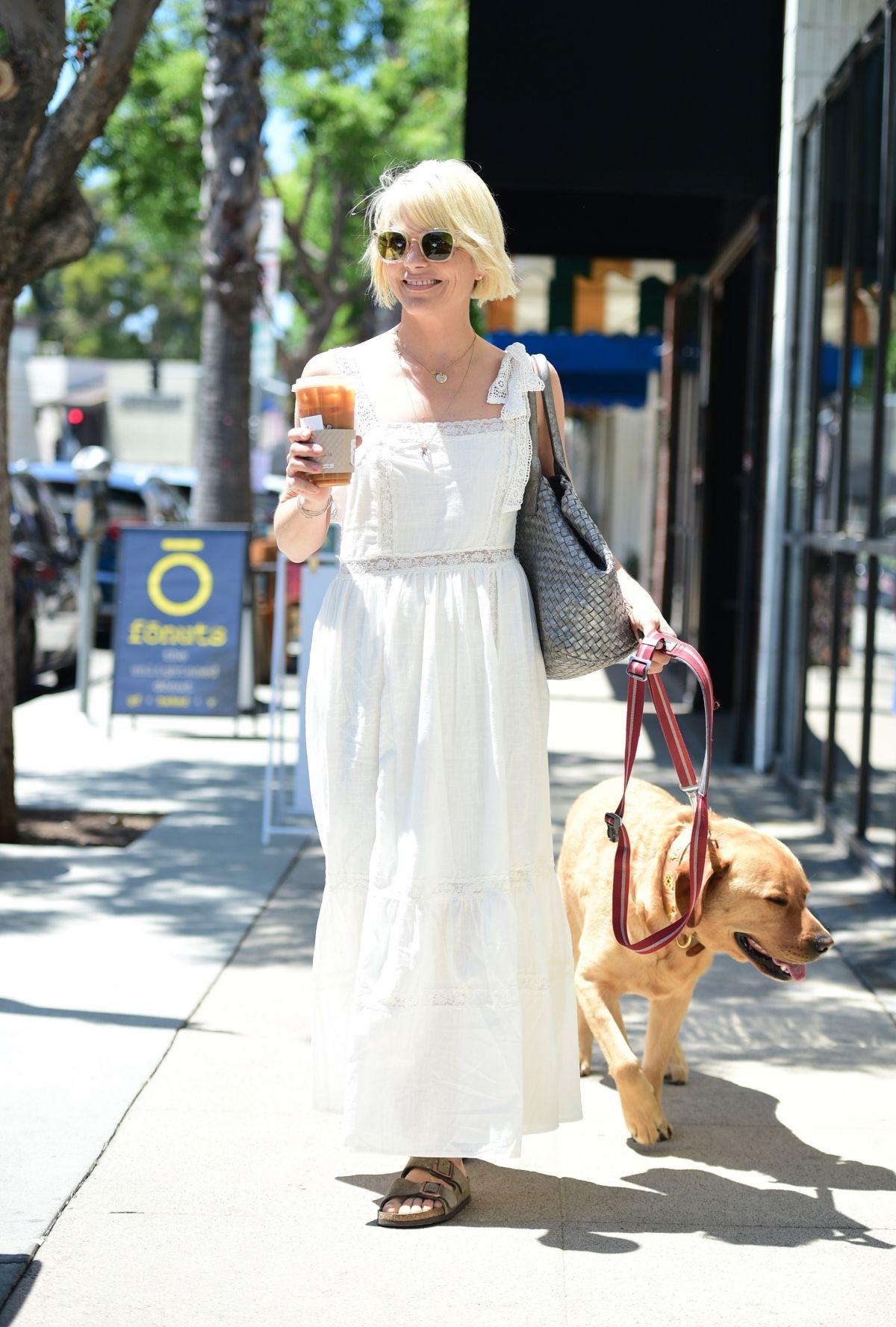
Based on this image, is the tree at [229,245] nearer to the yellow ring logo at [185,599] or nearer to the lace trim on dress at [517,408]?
the yellow ring logo at [185,599]

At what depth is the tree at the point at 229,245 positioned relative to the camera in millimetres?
11898

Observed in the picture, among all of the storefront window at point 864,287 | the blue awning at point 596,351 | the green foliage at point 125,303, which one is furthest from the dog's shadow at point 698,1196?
the green foliage at point 125,303

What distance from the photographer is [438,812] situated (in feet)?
11.4

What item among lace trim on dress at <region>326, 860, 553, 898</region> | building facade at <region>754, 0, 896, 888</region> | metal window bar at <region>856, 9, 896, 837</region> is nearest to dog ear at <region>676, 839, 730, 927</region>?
lace trim on dress at <region>326, 860, 553, 898</region>

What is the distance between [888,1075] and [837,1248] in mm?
1260

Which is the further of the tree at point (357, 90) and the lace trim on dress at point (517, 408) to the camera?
the tree at point (357, 90)

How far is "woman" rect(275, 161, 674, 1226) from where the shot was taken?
3.45 m

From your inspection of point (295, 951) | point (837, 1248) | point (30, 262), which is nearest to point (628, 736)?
point (837, 1248)

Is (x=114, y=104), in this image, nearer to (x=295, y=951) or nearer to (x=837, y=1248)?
(x=295, y=951)

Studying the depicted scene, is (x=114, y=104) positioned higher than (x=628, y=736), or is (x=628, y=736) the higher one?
(x=114, y=104)

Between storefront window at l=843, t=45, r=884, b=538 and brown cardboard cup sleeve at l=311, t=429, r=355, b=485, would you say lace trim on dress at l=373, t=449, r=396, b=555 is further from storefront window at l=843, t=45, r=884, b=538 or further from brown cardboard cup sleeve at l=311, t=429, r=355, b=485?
storefront window at l=843, t=45, r=884, b=538

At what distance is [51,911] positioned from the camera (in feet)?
20.3

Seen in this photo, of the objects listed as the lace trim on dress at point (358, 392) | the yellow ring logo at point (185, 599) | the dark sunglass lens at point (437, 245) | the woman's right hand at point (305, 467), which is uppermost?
the dark sunglass lens at point (437, 245)

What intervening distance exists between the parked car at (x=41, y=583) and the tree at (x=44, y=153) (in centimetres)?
530
